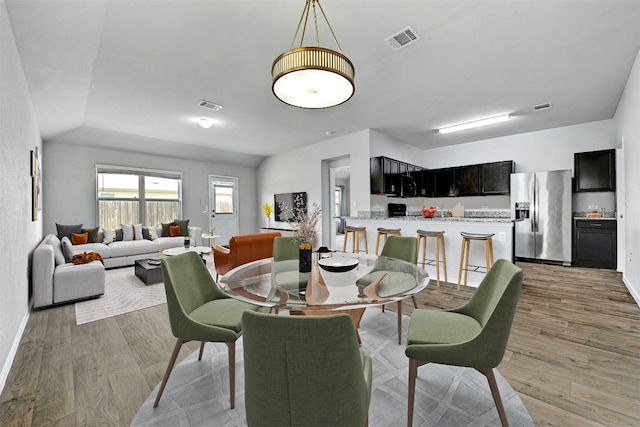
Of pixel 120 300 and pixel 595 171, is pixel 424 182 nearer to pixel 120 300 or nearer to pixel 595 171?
pixel 595 171

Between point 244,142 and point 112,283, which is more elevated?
point 244,142

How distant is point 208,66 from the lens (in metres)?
3.04

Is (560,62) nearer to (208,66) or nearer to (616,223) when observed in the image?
(616,223)

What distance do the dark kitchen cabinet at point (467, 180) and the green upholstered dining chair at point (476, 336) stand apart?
5.20m

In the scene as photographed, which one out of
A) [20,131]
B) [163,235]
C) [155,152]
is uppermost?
[155,152]

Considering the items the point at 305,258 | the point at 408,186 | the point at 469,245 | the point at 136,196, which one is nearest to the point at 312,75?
the point at 305,258

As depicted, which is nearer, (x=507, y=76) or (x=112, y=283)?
(x=507, y=76)

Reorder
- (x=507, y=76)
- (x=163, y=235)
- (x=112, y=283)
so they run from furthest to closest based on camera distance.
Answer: (x=163, y=235) → (x=112, y=283) → (x=507, y=76)

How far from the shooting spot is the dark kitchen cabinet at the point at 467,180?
6.24 metres

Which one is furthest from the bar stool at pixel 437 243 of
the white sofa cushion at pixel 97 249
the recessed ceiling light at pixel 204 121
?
the white sofa cushion at pixel 97 249

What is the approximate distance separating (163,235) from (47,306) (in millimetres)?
3330

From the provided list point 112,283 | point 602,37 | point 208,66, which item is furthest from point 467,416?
point 112,283

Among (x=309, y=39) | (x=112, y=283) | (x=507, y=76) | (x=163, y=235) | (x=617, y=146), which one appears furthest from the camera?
(x=163, y=235)

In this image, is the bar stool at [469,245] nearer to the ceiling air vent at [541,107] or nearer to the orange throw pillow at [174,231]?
the ceiling air vent at [541,107]
